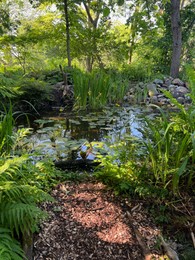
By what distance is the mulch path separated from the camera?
4.43 ft

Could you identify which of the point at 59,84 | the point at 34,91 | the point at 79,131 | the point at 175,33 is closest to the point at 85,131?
the point at 79,131

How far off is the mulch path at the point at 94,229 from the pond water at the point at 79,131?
0.61 metres

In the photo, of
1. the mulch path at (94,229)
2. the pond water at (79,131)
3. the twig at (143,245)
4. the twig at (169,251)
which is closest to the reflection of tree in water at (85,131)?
the pond water at (79,131)

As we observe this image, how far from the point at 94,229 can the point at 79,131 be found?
225 centimetres

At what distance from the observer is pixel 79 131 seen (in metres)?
3.67

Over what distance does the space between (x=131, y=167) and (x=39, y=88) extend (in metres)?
3.30

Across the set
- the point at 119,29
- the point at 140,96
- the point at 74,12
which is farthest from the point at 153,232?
the point at 119,29

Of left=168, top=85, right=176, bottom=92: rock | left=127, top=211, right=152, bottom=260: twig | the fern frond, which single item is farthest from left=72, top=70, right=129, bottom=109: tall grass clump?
the fern frond

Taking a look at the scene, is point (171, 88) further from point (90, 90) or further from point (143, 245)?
point (143, 245)

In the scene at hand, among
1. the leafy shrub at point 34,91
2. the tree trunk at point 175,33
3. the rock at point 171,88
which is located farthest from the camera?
the tree trunk at point 175,33

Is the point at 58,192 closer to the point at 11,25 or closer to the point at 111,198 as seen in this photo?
the point at 111,198

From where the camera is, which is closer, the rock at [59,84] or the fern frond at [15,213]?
the fern frond at [15,213]

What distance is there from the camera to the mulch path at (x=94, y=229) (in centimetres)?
135

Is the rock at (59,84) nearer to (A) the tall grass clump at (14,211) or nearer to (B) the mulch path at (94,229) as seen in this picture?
(B) the mulch path at (94,229)
